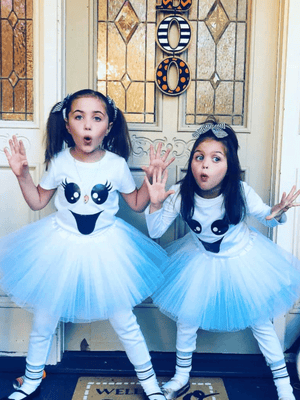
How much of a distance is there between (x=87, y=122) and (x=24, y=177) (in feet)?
1.23

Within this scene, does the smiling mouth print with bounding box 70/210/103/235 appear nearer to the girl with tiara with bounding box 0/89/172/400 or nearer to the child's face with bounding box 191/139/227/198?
the girl with tiara with bounding box 0/89/172/400

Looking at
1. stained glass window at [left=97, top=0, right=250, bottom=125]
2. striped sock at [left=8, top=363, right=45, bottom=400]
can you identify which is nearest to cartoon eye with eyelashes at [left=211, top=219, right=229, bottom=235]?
stained glass window at [left=97, top=0, right=250, bottom=125]

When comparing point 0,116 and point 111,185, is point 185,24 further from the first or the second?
point 0,116

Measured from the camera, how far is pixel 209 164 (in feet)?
6.12

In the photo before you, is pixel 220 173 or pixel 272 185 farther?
pixel 272 185

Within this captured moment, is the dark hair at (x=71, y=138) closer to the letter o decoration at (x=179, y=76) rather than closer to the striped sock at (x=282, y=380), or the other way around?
the letter o decoration at (x=179, y=76)

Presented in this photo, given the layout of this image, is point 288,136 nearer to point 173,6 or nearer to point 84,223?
point 173,6

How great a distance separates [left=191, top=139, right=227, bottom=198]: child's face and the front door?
40 cm

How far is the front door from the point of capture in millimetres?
2219

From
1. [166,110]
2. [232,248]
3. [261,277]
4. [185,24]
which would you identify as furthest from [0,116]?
[261,277]

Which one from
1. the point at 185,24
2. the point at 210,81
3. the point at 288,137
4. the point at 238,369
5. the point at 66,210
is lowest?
the point at 238,369

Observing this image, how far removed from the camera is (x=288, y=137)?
7.11ft

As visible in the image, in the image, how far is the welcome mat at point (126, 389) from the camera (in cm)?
206

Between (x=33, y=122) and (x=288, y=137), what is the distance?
49.8 inches
